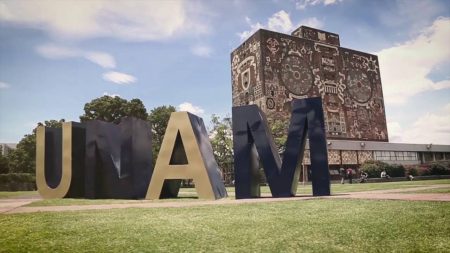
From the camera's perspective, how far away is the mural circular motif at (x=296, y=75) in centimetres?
5750

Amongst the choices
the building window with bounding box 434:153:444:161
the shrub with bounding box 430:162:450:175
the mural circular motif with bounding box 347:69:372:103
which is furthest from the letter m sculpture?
the building window with bounding box 434:153:444:161

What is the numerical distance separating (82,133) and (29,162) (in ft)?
132

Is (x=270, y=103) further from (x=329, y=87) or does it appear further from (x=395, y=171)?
(x=395, y=171)

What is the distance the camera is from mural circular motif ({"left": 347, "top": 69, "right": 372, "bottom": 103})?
2596 inches

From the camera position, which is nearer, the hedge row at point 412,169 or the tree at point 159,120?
the hedge row at point 412,169

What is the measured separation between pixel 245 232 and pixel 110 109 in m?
45.3

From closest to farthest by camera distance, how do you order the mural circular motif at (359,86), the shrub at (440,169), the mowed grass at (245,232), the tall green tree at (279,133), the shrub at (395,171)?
the mowed grass at (245,232) < the shrub at (395,171) < the shrub at (440,169) < the tall green tree at (279,133) < the mural circular motif at (359,86)

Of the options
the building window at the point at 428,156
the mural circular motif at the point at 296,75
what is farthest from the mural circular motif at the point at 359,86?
the building window at the point at 428,156

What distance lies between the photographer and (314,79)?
60875 millimetres

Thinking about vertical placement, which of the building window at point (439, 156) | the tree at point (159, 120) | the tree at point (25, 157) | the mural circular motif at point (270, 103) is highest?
the mural circular motif at point (270, 103)

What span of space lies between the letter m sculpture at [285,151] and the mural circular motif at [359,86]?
5313 cm

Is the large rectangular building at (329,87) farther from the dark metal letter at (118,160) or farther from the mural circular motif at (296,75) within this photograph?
the dark metal letter at (118,160)

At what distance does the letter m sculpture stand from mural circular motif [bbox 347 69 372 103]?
53.1 metres

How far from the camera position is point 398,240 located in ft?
18.4
